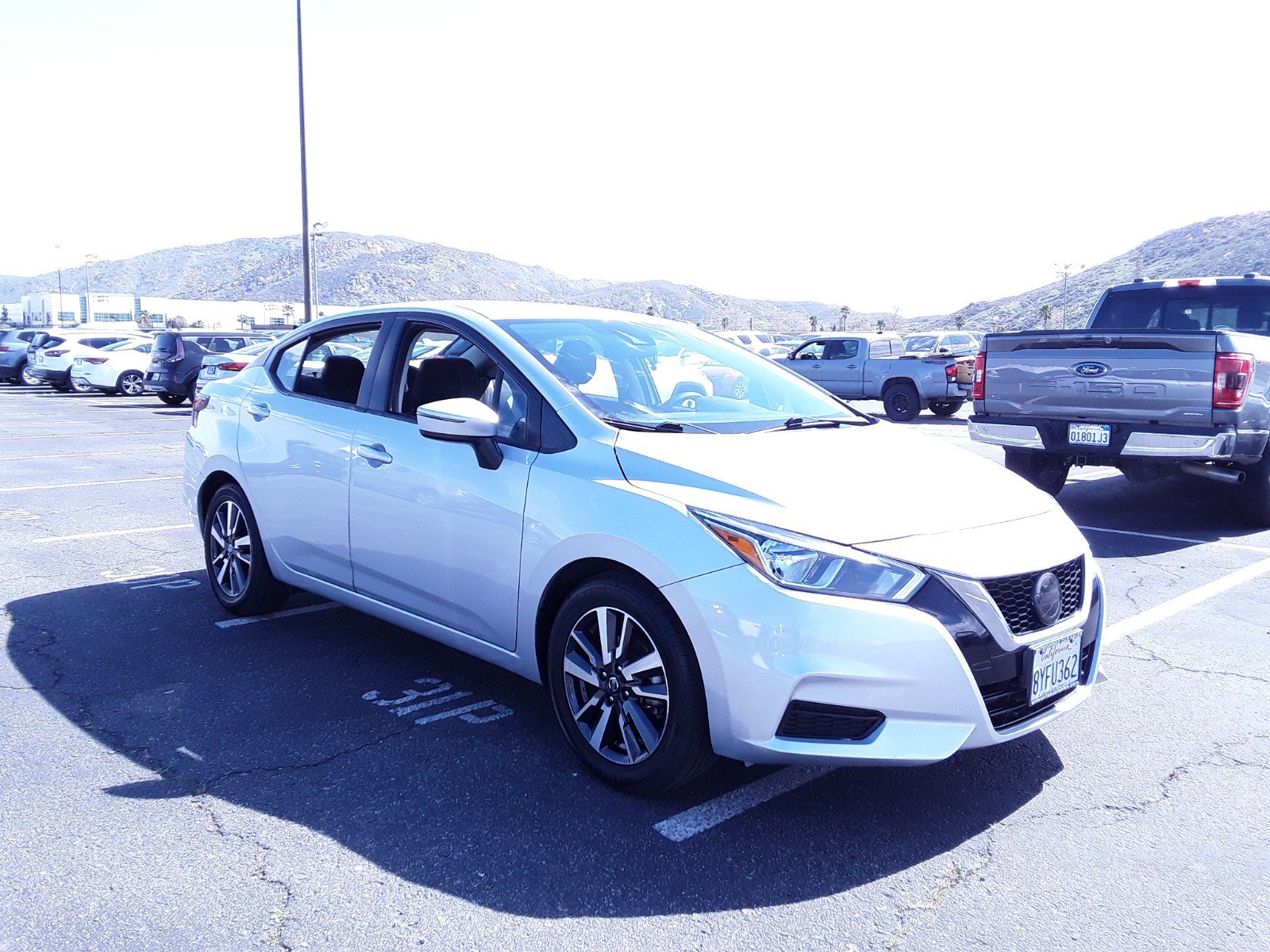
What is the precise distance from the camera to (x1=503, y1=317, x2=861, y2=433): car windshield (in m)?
3.99

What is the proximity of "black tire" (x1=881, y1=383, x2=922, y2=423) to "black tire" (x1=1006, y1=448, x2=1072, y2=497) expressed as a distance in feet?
36.8

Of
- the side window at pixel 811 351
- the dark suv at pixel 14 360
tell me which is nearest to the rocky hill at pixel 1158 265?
the side window at pixel 811 351

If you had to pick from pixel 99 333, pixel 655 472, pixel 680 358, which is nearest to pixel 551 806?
pixel 655 472

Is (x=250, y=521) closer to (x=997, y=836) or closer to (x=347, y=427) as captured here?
(x=347, y=427)

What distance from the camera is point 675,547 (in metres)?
3.19

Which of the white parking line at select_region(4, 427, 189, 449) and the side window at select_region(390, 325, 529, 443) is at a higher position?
the side window at select_region(390, 325, 529, 443)

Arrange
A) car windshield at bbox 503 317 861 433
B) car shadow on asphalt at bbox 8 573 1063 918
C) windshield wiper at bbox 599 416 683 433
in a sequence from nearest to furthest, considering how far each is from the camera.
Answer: car shadow on asphalt at bbox 8 573 1063 918, windshield wiper at bbox 599 416 683 433, car windshield at bbox 503 317 861 433

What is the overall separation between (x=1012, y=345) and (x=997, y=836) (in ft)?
20.4

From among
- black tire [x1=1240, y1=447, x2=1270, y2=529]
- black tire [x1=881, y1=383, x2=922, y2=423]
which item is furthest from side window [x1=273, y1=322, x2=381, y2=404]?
black tire [x1=881, y1=383, x2=922, y2=423]

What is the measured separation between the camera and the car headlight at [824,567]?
9.90 ft

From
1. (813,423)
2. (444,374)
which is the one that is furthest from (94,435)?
(813,423)

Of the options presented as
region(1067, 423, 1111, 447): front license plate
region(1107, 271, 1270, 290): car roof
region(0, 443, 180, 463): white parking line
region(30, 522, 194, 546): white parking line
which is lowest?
region(0, 443, 180, 463): white parking line

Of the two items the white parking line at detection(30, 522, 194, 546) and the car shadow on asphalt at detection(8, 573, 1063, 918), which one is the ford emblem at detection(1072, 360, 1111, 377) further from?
the white parking line at detection(30, 522, 194, 546)

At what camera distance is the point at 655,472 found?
342cm
